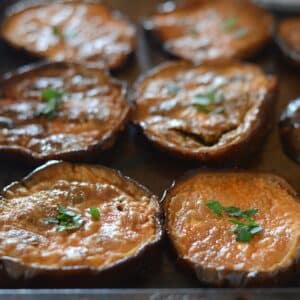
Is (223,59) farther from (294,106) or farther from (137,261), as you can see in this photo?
(137,261)

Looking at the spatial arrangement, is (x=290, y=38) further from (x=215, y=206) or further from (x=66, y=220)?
(x=66, y=220)

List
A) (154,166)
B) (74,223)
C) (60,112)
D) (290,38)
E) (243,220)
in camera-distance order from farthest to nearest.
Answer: (290,38)
(60,112)
(154,166)
(243,220)
(74,223)

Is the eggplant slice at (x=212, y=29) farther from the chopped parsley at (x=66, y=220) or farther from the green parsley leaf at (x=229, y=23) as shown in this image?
the chopped parsley at (x=66, y=220)

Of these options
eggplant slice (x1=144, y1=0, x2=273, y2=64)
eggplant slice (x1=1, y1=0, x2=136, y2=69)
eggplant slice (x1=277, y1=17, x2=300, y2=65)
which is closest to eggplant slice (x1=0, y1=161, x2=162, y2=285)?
eggplant slice (x1=1, y1=0, x2=136, y2=69)

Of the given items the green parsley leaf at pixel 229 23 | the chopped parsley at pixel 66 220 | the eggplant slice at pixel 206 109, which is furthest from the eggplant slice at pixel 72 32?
→ the chopped parsley at pixel 66 220

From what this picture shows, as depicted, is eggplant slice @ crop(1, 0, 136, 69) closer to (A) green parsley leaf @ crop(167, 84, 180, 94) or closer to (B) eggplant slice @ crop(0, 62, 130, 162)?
(B) eggplant slice @ crop(0, 62, 130, 162)

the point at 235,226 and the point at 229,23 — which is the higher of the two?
the point at 229,23

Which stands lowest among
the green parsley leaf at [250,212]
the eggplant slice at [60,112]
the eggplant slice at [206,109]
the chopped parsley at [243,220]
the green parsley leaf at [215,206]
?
the green parsley leaf at [250,212]

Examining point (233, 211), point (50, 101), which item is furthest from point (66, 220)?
point (50, 101)
